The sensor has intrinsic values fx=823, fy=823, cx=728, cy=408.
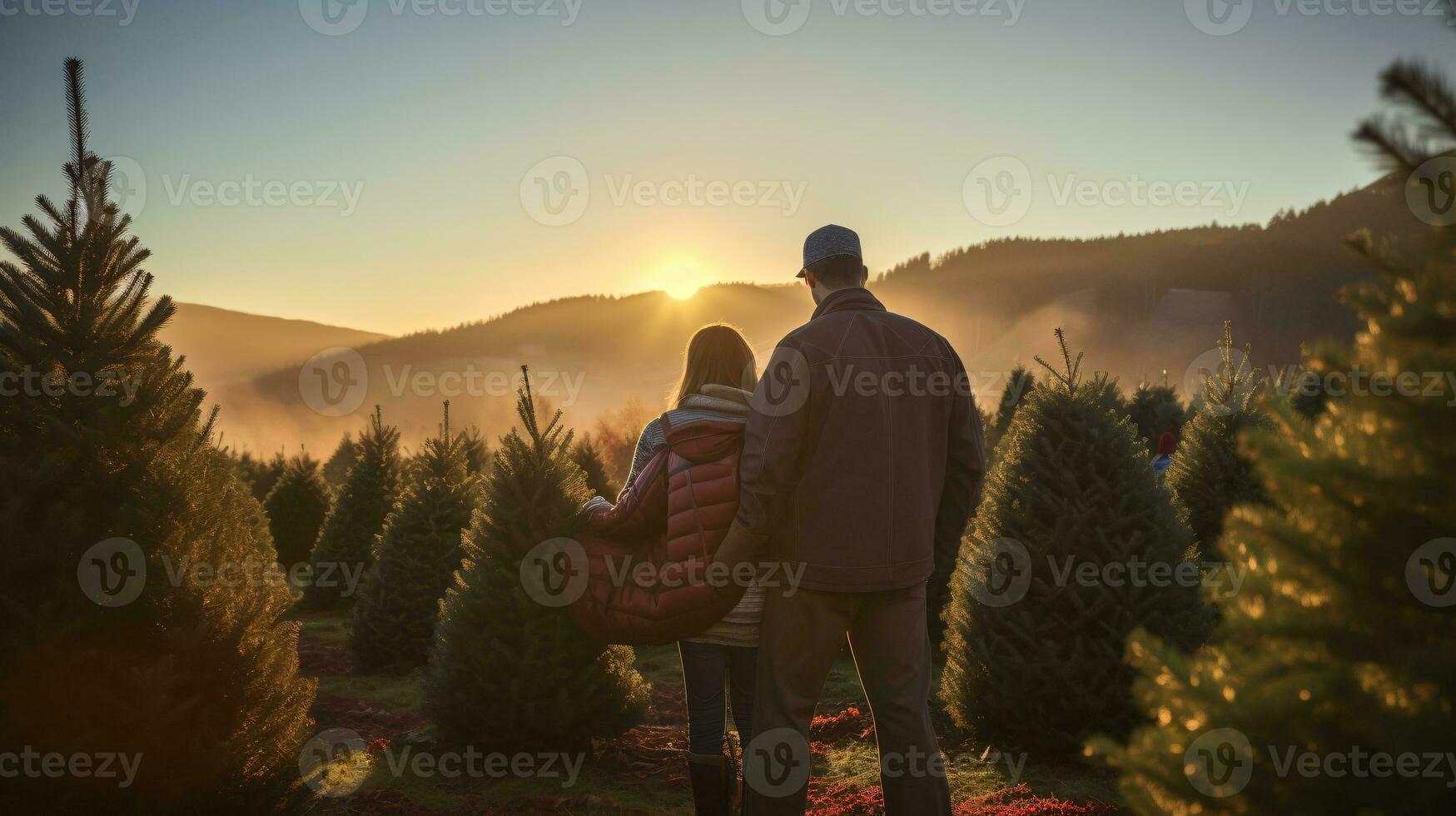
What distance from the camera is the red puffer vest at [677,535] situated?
152 inches

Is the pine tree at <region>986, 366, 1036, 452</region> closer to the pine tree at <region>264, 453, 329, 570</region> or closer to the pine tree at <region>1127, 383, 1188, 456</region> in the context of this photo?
the pine tree at <region>1127, 383, 1188, 456</region>

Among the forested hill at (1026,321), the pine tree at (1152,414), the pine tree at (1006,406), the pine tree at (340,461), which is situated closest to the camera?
the pine tree at (1006,406)

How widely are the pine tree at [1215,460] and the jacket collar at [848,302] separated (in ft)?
18.0

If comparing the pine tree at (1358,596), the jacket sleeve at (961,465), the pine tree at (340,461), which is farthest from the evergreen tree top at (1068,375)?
the pine tree at (340,461)

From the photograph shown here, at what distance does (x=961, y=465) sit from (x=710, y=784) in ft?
6.45

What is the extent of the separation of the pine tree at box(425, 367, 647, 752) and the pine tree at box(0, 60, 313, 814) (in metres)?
1.80

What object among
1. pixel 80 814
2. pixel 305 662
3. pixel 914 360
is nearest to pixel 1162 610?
pixel 914 360

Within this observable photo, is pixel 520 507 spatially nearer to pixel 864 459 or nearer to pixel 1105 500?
pixel 864 459

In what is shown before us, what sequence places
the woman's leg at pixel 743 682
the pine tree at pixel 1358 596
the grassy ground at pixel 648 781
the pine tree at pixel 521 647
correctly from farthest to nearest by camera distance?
the pine tree at pixel 521 647
the grassy ground at pixel 648 781
the woman's leg at pixel 743 682
the pine tree at pixel 1358 596

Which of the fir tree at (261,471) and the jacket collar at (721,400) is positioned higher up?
the fir tree at (261,471)

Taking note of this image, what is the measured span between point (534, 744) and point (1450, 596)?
16.6 ft

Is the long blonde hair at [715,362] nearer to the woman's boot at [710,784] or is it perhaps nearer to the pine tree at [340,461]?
the woman's boot at [710,784]

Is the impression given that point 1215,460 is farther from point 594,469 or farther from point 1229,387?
point 594,469

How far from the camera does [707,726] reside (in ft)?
13.2
